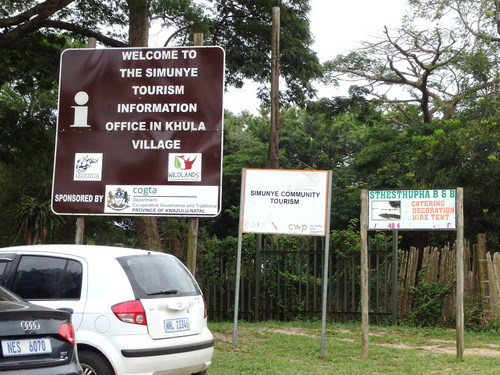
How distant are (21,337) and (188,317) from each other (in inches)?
88.7

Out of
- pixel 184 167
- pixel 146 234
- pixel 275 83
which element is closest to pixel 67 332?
pixel 184 167

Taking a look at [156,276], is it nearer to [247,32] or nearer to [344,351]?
[344,351]

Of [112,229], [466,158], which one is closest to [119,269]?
[466,158]

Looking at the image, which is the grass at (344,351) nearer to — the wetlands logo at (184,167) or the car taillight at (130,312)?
the car taillight at (130,312)

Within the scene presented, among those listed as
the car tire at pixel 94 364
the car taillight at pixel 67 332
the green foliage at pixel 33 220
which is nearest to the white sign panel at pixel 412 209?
the car tire at pixel 94 364

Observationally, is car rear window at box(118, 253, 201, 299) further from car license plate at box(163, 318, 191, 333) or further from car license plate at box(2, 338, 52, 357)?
car license plate at box(2, 338, 52, 357)

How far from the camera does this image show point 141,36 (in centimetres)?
1401

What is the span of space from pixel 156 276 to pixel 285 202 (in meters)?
4.05

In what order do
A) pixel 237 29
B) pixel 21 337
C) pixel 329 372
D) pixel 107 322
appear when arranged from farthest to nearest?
pixel 237 29, pixel 329 372, pixel 107 322, pixel 21 337

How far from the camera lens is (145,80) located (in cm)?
1061

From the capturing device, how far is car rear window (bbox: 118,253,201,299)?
6.40m

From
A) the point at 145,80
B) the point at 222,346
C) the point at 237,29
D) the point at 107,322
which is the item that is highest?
the point at 237,29

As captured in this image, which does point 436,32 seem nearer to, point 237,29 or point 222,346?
point 237,29

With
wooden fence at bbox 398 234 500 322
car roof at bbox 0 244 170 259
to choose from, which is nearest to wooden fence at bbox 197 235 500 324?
wooden fence at bbox 398 234 500 322
